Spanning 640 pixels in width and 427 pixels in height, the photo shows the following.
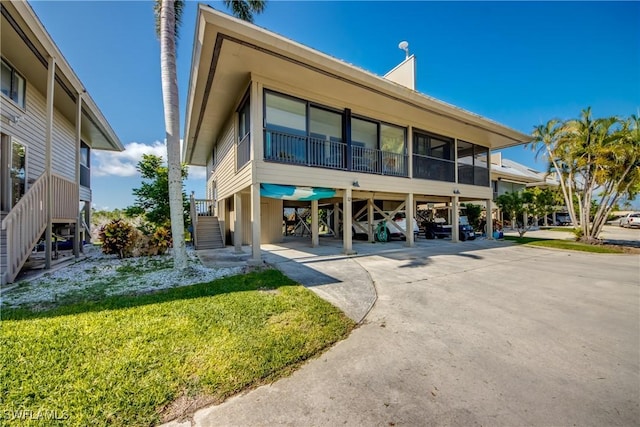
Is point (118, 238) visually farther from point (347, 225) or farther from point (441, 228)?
point (441, 228)

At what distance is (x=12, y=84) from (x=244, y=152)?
22.0 ft

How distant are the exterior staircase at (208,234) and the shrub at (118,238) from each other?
2.88 m

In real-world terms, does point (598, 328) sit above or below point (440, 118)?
below

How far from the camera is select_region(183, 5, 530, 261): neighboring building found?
23.0 feet

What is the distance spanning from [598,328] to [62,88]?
1473 centimetres

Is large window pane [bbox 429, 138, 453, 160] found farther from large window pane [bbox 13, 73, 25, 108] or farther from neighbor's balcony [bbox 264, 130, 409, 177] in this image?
large window pane [bbox 13, 73, 25, 108]

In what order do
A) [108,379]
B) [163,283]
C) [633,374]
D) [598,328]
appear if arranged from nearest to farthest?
[108,379] → [633,374] → [598,328] → [163,283]

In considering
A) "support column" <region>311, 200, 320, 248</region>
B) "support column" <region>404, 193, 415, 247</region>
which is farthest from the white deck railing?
"support column" <region>404, 193, 415, 247</region>

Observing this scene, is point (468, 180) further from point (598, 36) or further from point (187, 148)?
point (187, 148)

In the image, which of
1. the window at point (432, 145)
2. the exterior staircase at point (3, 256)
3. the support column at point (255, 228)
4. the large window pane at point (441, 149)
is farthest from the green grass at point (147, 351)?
the large window pane at point (441, 149)

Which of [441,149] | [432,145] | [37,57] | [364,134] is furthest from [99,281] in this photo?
[441,149]

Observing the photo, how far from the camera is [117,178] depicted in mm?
22188

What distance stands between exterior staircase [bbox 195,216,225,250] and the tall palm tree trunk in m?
5.21

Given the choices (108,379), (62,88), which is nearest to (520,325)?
(108,379)
